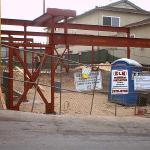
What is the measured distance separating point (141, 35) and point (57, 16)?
812 inches

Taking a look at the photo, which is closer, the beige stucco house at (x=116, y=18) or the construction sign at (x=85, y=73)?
the construction sign at (x=85, y=73)

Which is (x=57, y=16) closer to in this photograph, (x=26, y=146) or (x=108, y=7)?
(x=26, y=146)

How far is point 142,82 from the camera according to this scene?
63.2ft

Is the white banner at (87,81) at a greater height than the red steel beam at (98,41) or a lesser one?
lesser

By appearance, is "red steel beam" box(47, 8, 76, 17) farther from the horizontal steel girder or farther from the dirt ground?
the dirt ground

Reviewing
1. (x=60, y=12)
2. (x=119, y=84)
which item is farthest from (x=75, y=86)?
(x=60, y=12)

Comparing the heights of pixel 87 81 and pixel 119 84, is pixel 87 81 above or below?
above

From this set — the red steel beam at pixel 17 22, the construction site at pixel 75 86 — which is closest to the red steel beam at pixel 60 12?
the construction site at pixel 75 86

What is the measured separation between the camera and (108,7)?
149 ft

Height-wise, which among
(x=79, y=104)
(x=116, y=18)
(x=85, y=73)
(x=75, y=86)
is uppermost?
(x=116, y=18)

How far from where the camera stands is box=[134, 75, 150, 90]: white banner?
19.1 meters

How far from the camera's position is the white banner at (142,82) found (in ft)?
62.7

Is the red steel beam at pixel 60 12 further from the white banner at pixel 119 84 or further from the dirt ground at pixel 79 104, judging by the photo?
the white banner at pixel 119 84

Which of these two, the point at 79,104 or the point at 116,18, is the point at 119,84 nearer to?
the point at 79,104
